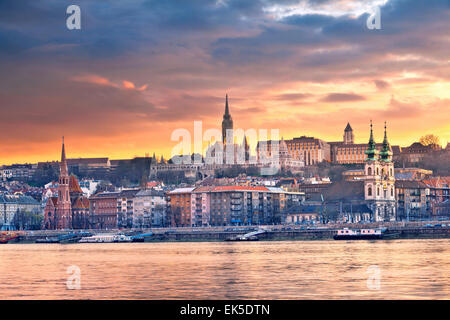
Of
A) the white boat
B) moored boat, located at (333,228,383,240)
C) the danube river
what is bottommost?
the white boat

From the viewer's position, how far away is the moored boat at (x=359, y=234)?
83.6 metres

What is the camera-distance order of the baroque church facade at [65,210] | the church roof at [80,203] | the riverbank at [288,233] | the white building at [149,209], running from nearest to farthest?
the riverbank at [288,233], the white building at [149,209], the baroque church facade at [65,210], the church roof at [80,203]

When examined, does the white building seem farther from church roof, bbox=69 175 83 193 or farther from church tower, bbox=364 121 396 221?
church tower, bbox=364 121 396 221

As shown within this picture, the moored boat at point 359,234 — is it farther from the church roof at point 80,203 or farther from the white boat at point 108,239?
the church roof at point 80,203

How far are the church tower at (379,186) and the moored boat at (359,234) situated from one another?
86.1 feet

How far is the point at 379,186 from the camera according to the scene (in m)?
116

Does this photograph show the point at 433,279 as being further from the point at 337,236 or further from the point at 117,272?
the point at 337,236

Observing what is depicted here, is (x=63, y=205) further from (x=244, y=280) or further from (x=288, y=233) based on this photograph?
(x=244, y=280)

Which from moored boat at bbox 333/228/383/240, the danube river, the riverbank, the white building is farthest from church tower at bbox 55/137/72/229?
the danube river

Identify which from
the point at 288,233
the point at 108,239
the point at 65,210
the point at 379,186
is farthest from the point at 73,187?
the point at 288,233

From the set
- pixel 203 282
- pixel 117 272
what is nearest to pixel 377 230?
pixel 117 272

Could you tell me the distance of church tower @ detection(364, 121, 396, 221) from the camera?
11406 centimetres

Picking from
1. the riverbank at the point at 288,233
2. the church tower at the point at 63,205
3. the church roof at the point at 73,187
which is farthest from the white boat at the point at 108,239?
the church roof at the point at 73,187

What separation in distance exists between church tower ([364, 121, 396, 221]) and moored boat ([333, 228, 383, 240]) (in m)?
26.2
